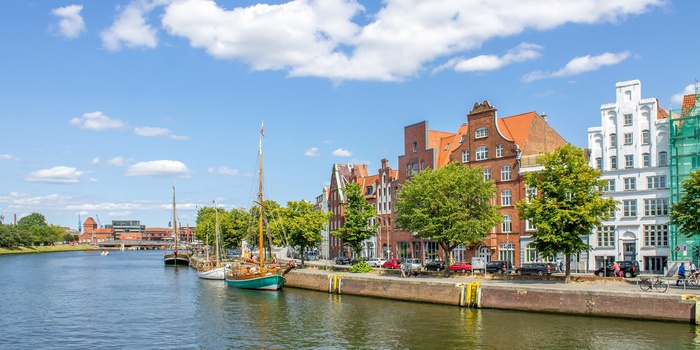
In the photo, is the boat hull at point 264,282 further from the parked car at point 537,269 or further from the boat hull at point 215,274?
the parked car at point 537,269

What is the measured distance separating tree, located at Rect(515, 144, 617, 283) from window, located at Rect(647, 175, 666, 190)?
16488 mm

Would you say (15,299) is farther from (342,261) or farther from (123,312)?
(342,261)

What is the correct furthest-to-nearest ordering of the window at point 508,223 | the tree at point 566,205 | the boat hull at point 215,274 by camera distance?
the boat hull at point 215,274 < the window at point 508,223 < the tree at point 566,205

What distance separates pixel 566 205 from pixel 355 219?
112 feet

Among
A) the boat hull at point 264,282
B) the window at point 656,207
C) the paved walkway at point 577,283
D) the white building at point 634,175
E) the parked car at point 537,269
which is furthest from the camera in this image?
the boat hull at point 264,282

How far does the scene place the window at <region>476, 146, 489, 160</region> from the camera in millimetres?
85562

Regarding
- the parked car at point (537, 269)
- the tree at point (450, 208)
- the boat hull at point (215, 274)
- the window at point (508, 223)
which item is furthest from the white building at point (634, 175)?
the boat hull at point (215, 274)

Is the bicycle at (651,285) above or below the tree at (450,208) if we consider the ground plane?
below

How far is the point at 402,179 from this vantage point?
334 feet

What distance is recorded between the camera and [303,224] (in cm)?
9344

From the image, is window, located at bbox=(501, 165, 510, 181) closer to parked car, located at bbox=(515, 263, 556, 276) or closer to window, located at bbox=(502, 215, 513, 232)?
window, located at bbox=(502, 215, 513, 232)

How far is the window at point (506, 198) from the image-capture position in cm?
8212

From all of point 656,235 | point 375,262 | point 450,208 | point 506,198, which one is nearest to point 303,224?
point 375,262

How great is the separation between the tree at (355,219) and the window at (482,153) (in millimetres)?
15919
